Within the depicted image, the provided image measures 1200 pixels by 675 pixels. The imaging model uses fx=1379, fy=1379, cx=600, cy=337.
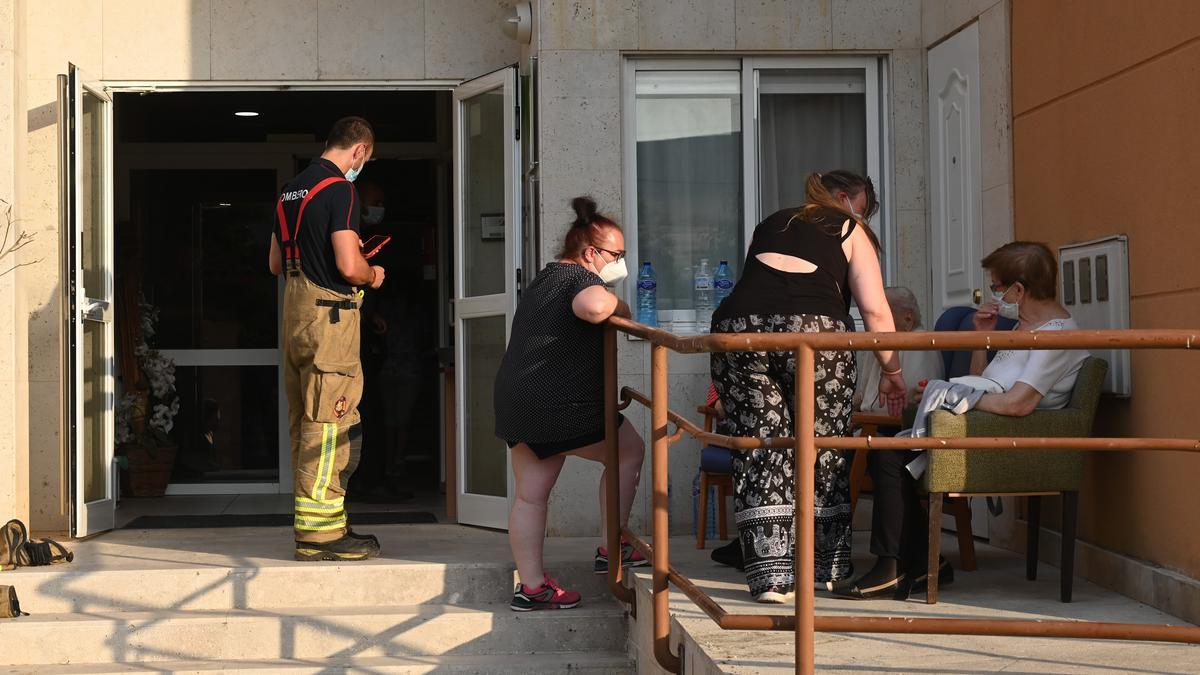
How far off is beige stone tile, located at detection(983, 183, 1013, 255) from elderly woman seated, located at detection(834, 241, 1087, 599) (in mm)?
1042

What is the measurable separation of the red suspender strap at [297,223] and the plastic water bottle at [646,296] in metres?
1.63

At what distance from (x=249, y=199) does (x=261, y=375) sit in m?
1.17

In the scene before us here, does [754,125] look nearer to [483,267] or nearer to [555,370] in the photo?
[483,267]

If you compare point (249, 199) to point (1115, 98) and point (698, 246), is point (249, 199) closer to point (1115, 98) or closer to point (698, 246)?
point (698, 246)

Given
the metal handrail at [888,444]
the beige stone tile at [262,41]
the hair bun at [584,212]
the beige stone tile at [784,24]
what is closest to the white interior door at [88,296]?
the beige stone tile at [262,41]

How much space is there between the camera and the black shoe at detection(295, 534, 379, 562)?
536cm

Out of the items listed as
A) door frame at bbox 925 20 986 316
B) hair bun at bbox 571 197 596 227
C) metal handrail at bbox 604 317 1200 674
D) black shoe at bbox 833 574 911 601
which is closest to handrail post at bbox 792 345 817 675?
metal handrail at bbox 604 317 1200 674

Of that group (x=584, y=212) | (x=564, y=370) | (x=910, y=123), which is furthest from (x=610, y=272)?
(x=910, y=123)

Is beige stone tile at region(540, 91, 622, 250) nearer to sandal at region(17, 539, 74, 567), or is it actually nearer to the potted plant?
sandal at region(17, 539, 74, 567)

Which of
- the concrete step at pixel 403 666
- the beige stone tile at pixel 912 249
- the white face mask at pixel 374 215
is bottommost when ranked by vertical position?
the concrete step at pixel 403 666

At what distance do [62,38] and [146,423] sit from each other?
2.72m

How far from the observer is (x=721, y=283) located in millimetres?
6527

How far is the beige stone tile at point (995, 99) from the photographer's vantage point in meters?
5.48

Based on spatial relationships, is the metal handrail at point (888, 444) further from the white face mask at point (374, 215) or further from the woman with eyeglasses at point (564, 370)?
the white face mask at point (374, 215)
